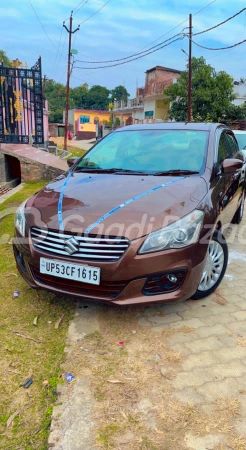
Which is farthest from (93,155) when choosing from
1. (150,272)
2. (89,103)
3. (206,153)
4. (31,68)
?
(89,103)

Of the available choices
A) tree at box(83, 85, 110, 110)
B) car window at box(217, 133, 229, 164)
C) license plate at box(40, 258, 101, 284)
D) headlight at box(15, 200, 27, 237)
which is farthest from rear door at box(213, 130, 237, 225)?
tree at box(83, 85, 110, 110)

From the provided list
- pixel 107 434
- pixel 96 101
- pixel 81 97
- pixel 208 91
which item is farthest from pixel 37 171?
pixel 81 97

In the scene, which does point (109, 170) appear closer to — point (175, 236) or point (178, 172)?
point (178, 172)

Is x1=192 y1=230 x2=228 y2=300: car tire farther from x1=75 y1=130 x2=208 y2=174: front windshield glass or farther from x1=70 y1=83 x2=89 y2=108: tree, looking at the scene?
x1=70 y1=83 x2=89 y2=108: tree

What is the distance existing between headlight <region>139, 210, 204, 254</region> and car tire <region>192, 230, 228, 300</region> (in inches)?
18.9

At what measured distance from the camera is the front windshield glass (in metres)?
3.17

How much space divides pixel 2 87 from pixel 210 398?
11171 millimetres

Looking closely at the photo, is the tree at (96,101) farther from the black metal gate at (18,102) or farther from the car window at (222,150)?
the car window at (222,150)

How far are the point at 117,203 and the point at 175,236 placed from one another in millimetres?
518

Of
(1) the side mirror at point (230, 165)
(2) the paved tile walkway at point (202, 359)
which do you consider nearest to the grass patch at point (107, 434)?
(2) the paved tile walkway at point (202, 359)

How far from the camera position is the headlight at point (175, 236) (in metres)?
2.23

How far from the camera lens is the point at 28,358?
221 cm

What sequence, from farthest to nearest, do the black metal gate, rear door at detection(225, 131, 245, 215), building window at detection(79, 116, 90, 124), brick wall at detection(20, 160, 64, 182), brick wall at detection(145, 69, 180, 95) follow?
building window at detection(79, 116, 90, 124), brick wall at detection(145, 69, 180, 95), the black metal gate, brick wall at detection(20, 160, 64, 182), rear door at detection(225, 131, 245, 215)

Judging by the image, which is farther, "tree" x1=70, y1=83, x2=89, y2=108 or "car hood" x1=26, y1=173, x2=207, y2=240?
"tree" x1=70, y1=83, x2=89, y2=108
